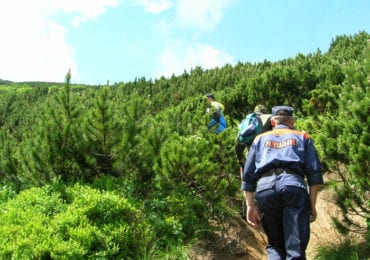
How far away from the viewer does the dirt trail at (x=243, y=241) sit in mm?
6004

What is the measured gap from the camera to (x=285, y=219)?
147 inches

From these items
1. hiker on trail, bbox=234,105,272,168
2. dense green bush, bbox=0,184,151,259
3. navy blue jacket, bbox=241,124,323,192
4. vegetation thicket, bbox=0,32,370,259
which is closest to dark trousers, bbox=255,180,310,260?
navy blue jacket, bbox=241,124,323,192

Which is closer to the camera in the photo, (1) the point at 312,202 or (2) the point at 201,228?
(1) the point at 312,202

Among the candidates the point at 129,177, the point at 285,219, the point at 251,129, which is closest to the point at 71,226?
the point at 129,177

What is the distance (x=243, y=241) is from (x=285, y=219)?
9.93ft

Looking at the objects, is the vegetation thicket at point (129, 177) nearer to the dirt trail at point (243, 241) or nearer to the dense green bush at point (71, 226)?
the dense green bush at point (71, 226)

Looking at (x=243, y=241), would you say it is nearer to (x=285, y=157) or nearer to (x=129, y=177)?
(x=129, y=177)

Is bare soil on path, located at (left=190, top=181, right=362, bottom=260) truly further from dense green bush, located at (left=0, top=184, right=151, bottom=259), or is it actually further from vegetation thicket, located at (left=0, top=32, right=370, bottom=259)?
dense green bush, located at (left=0, top=184, right=151, bottom=259)

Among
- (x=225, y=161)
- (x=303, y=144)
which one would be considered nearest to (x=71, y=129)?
(x=225, y=161)

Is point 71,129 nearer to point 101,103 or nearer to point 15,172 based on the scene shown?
point 101,103

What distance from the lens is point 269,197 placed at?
378 centimetres

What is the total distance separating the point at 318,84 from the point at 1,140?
8.64 m

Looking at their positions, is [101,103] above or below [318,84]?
below

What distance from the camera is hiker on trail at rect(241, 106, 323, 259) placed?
3689mm
